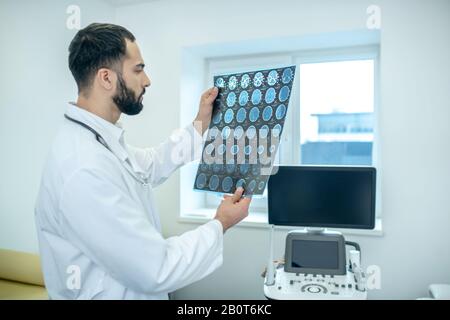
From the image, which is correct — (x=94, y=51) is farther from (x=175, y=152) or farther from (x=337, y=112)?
(x=337, y=112)

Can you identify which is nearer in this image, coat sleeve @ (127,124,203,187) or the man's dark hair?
the man's dark hair

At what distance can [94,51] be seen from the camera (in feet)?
3.16

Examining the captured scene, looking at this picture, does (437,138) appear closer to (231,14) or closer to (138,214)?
(231,14)

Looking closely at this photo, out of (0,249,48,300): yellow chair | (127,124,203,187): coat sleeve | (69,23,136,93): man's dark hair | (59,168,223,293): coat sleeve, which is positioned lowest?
(0,249,48,300): yellow chair

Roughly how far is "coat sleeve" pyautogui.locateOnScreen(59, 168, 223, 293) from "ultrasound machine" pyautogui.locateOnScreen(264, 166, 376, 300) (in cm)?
73

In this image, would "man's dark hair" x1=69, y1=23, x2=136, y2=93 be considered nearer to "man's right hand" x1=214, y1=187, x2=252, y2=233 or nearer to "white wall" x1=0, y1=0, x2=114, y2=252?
"man's right hand" x1=214, y1=187, x2=252, y2=233

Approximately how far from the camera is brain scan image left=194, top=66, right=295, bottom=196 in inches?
43.7

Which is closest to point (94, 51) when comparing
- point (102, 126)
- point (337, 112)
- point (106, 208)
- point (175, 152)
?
point (102, 126)

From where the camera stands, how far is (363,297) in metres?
1.35

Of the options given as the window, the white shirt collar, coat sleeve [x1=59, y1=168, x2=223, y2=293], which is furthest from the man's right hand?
the window

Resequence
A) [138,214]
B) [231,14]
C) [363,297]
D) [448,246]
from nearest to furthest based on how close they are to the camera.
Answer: [138,214], [363,297], [448,246], [231,14]

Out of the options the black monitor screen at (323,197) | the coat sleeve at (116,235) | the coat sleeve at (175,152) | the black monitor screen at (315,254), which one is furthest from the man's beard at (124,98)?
the black monitor screen at (315,254)

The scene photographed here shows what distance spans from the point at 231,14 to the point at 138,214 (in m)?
1.72
